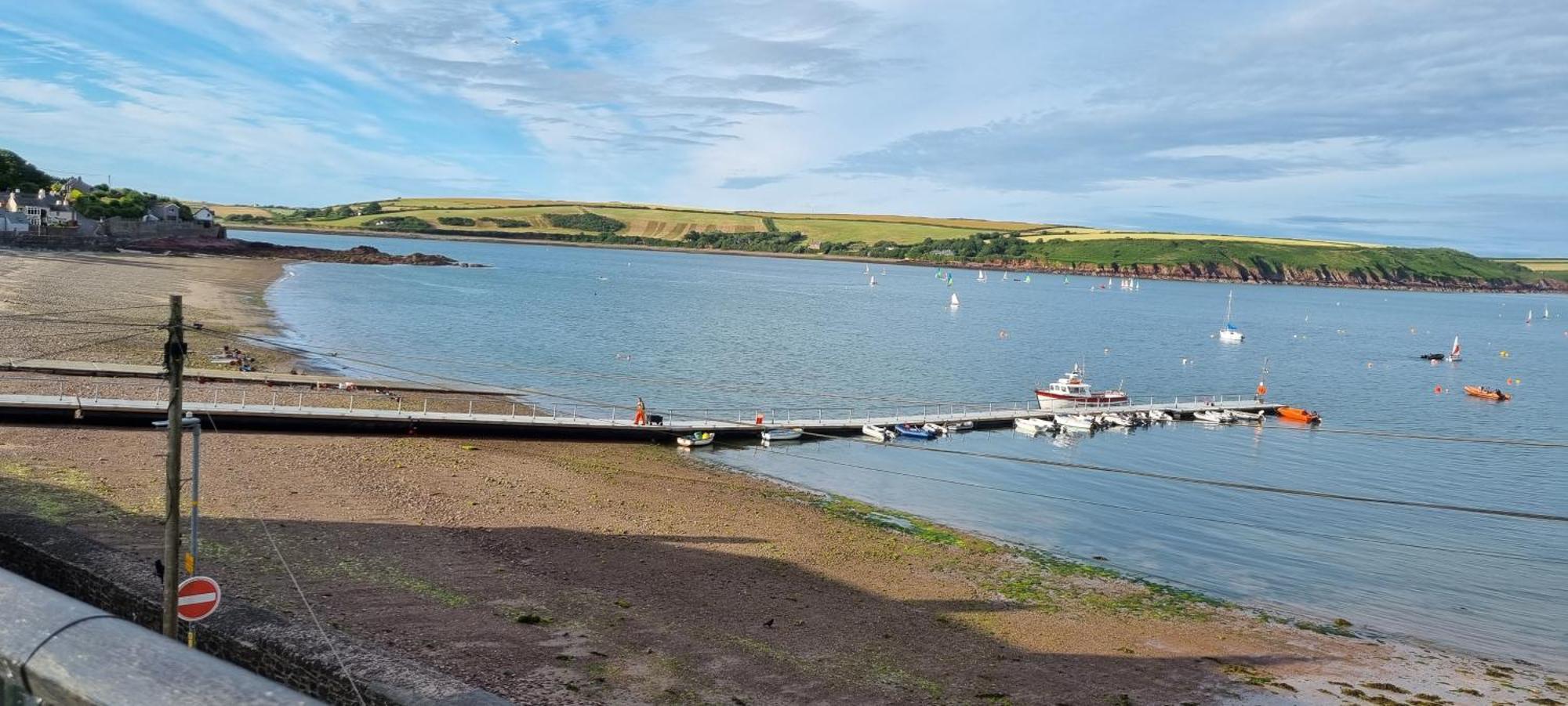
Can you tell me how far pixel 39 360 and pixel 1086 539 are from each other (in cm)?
4462

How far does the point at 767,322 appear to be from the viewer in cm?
11106

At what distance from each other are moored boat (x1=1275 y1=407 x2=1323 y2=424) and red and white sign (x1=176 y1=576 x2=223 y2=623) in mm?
64927

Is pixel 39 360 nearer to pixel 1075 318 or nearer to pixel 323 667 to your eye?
pixel 323 667

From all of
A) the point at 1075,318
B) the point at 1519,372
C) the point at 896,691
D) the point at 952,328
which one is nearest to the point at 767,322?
the point at 952,328

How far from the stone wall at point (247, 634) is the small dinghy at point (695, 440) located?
2706 cm

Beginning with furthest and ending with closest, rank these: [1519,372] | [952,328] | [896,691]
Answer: [952,328] < [1519,372] < [896,691]

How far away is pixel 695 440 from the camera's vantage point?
44469 mm

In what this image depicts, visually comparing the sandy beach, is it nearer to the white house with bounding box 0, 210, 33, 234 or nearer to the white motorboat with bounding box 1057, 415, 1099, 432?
the white motorboat with bounding box 1057, 415, 1099, 432

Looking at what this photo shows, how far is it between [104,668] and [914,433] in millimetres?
48803

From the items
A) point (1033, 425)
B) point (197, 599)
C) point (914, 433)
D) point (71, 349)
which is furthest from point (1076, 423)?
point (71, 349)

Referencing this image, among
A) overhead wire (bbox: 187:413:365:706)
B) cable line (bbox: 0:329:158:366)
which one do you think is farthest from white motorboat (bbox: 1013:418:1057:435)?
cable line (bbox: 0:329:158:366)

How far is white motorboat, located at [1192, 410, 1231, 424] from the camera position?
63.5 m

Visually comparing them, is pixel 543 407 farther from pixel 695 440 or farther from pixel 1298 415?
pixel 1298 415

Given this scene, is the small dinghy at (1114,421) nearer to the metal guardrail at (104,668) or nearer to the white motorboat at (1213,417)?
the white motorboat at (1213,417)
